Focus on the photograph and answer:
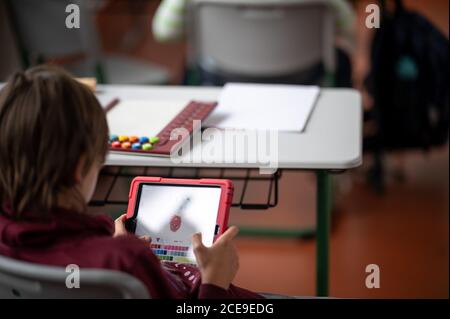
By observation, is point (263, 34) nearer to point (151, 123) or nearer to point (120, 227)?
point (151, 123)

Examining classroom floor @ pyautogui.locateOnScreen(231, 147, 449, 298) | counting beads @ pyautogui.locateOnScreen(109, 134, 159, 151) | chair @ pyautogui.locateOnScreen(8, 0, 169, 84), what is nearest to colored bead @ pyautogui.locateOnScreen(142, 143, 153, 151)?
counting beads @ pyautogui.locateOnScreen(109, 134, 159, 151)

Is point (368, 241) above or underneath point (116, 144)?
underneath

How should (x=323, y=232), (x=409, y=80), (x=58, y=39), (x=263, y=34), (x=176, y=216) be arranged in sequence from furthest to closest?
(x=58, y=39) → (x=409, y=80) → (x=263, y=34) → (x=323, y=232) → (x=176, y=216)

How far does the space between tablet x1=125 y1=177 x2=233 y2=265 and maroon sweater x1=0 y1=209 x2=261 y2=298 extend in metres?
0.25

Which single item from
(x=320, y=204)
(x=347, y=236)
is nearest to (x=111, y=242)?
(x=320, y=204)

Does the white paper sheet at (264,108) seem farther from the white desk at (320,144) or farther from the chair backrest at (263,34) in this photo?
the chair backrest at (263,34)

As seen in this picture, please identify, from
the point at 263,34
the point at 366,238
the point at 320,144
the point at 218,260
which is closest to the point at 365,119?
the point at 366,238

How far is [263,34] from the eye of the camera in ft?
7.72

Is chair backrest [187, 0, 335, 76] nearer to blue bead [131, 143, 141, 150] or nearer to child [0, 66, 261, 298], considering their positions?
blue bead [131, 143, 141, 150]

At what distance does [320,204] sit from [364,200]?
1058mm

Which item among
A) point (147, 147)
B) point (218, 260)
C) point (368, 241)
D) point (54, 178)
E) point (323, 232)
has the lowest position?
point (368, 241)

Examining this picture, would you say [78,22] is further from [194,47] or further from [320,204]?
[320,204]

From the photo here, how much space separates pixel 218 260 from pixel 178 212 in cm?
17

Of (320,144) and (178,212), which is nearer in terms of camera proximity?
(178,212)
